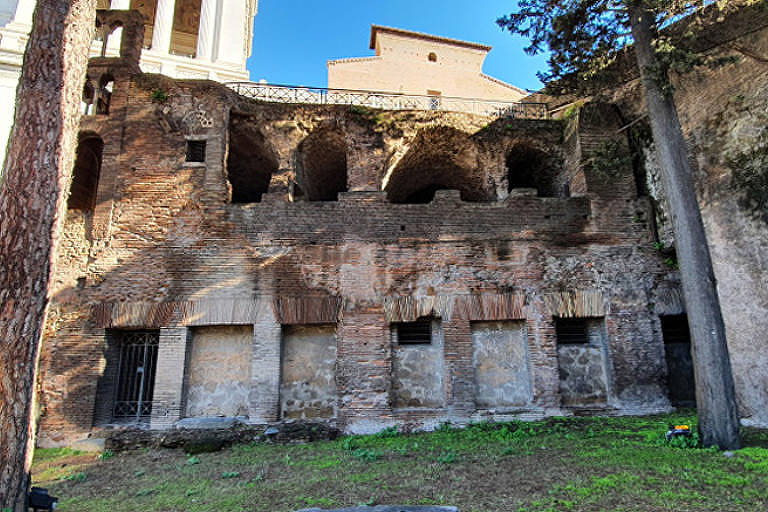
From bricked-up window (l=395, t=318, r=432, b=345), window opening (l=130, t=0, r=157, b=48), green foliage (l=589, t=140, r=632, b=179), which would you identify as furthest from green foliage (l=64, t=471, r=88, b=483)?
window opening (l=130, t=0, r=157, b=48)

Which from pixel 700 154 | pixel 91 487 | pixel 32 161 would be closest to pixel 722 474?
pixel 700 154

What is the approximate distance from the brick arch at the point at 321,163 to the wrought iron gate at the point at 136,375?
4.55m

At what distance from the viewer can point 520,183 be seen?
480 inches

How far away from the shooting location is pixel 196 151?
31.3 feet

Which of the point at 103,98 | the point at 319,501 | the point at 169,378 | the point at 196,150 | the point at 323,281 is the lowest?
the point at 319,501

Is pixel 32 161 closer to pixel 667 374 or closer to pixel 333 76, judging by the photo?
pixel 667 374

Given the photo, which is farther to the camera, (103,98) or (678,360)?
(103,98)

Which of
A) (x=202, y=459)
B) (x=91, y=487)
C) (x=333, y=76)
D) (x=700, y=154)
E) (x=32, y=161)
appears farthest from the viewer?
(x=333, y=76)

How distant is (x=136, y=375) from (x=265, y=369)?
257 centimetres

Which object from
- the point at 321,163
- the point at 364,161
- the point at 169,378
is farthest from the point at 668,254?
the point at 169,378

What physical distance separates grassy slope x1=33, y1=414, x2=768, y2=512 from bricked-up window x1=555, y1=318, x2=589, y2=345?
173 cm

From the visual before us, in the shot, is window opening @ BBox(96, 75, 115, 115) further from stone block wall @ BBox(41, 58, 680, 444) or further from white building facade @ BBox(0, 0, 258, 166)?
white building facade @ BBox(0, 0, 258, 166)

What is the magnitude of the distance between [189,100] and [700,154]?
1052cm

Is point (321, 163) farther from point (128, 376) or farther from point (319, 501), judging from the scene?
point (319, 501)
